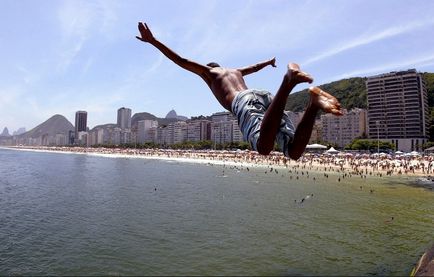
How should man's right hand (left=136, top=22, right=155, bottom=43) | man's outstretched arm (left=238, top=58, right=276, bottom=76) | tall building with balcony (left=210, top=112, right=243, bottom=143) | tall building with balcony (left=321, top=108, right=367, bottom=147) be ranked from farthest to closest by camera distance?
tall building with balcony (left=210, top=112, right=243, bottom=143), tall building with balcony (left=321, top=108, right=367, bottom=147), man's outstretched arm (left=238, top=58, right=276, bottom=76), man's right hand (left=136, top=22, right=155, bottom=43)

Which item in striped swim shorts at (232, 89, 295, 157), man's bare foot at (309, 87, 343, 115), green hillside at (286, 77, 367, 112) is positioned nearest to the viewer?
man's bare foot at (309, 87, 343, 115)

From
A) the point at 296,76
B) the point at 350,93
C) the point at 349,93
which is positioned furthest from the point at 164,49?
the point at 349,93

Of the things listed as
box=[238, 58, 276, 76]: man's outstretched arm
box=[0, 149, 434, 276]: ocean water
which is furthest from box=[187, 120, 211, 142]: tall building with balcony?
box=[238, 58, 276, 76]: man's outstretched arm

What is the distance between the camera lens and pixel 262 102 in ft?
16.7

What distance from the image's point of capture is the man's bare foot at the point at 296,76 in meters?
3.64

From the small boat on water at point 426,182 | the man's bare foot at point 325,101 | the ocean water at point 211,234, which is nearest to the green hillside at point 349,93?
the small boat on water at point 426,182

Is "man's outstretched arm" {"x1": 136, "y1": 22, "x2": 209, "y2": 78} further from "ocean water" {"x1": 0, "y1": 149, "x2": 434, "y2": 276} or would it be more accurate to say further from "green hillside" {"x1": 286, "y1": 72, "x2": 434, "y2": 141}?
"green hillside" {"x1": 286, "y1": 72, "x2": 434, "y2": 141}

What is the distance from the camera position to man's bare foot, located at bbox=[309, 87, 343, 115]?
3547 millimetres

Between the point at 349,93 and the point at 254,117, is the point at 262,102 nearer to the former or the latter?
the point at 254,117

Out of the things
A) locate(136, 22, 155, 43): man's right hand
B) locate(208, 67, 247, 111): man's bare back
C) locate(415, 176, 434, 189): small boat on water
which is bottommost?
locate(415, 176, 434, 189): small boat on water

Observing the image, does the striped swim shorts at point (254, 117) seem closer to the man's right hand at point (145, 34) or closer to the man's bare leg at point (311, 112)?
the man's bare leg at point (311, 112)

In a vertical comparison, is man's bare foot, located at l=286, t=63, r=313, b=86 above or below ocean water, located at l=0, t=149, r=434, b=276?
above

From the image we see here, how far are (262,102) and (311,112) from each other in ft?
3.61

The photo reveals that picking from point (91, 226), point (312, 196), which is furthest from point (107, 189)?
point (312, 196)
